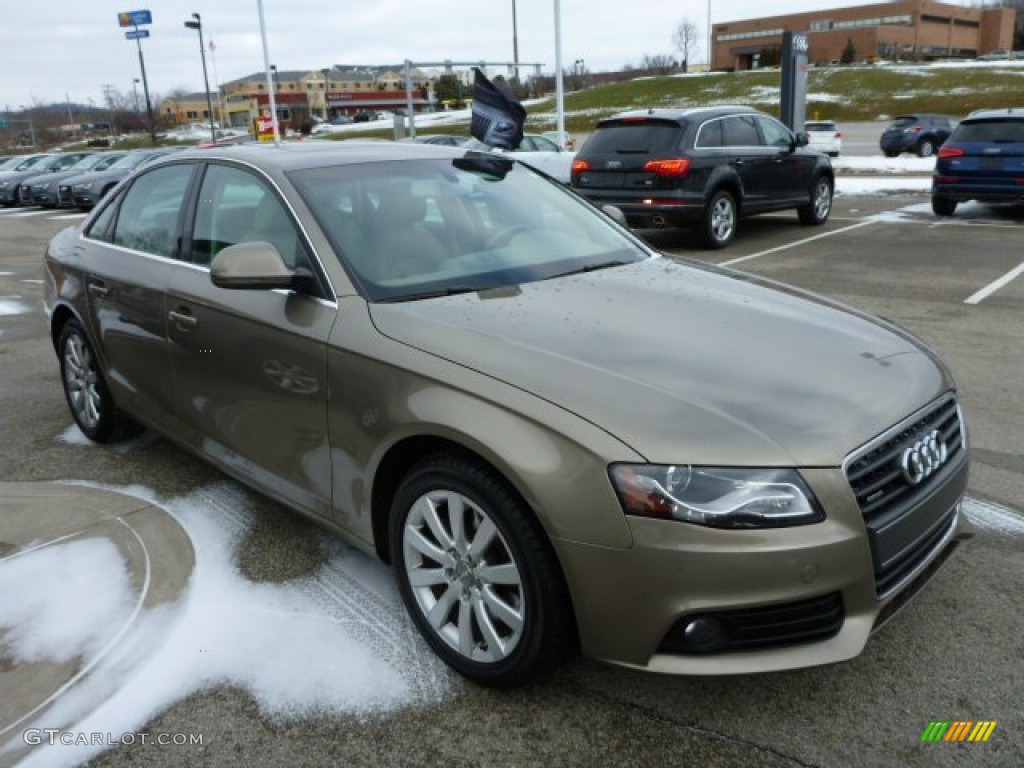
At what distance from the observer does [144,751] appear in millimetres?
2445

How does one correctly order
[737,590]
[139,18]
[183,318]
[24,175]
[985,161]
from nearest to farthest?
[737,590] < [183,318] < [985,161] < [24,175] < [139,18]

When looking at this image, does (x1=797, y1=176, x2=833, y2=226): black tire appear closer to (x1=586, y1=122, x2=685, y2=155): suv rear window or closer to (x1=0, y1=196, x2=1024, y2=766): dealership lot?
(x1=586, y1=122, x2=685, y2=155): suv rear window

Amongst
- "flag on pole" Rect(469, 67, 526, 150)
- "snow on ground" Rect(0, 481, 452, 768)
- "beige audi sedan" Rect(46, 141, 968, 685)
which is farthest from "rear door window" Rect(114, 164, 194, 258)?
"flag on pole" Rect(469, 67, 526, 150)

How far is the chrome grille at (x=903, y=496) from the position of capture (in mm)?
2264

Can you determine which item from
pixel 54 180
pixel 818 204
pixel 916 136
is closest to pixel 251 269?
pixel 818 204

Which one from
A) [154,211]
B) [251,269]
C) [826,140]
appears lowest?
[826,140]

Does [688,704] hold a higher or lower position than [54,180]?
lower

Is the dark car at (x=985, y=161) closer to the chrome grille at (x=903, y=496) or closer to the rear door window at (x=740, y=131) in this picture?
the rear door window at (x=740, y=131)

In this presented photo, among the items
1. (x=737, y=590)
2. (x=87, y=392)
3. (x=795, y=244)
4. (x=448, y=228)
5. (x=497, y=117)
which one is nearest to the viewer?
(x=737, y=590)

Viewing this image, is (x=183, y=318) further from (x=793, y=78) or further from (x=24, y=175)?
(x=24, y=175)

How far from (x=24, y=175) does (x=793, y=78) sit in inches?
836

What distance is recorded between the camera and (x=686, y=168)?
34.8 ft

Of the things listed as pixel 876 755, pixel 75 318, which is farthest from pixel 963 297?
pixel 75 318

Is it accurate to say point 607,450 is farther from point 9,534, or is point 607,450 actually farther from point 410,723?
point 9,534
